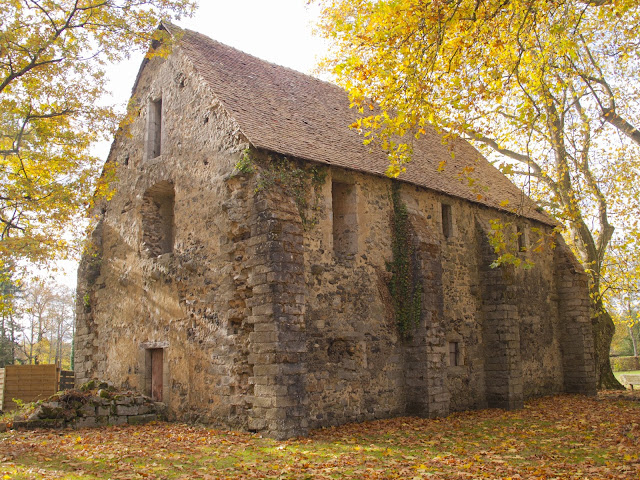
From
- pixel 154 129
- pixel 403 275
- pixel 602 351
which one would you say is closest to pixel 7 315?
pixel 154 129

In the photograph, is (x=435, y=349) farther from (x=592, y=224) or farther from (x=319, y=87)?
(x=592, y=224)

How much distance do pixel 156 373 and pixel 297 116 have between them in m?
7.19

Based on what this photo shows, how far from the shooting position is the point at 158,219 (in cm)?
1493

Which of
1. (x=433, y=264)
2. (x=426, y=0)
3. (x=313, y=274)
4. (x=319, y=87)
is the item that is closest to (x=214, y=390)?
(x=313, y=274)

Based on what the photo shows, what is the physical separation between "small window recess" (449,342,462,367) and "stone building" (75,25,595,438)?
1.6 inches

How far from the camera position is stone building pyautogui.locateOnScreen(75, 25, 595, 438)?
36.5ft

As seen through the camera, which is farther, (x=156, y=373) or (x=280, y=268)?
(x=156, y=373)

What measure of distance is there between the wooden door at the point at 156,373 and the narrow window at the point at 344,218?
492 centimetres

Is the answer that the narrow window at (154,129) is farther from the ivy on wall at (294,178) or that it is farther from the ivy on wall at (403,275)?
the ivy on wall at (403,275)

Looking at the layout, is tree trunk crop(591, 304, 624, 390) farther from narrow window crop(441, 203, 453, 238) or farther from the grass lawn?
the grass lawn

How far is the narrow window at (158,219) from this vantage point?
1450 cm

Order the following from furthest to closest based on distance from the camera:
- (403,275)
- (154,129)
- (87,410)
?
(154,129) < (403,275) < (87,410)

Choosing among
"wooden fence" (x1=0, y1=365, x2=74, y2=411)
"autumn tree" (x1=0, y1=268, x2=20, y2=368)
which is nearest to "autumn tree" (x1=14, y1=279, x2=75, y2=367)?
"autumn tree" (x1=0, y1=268, x2=20, y2=368)

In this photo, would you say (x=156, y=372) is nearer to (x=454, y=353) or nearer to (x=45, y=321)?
(x=454, y=353)
